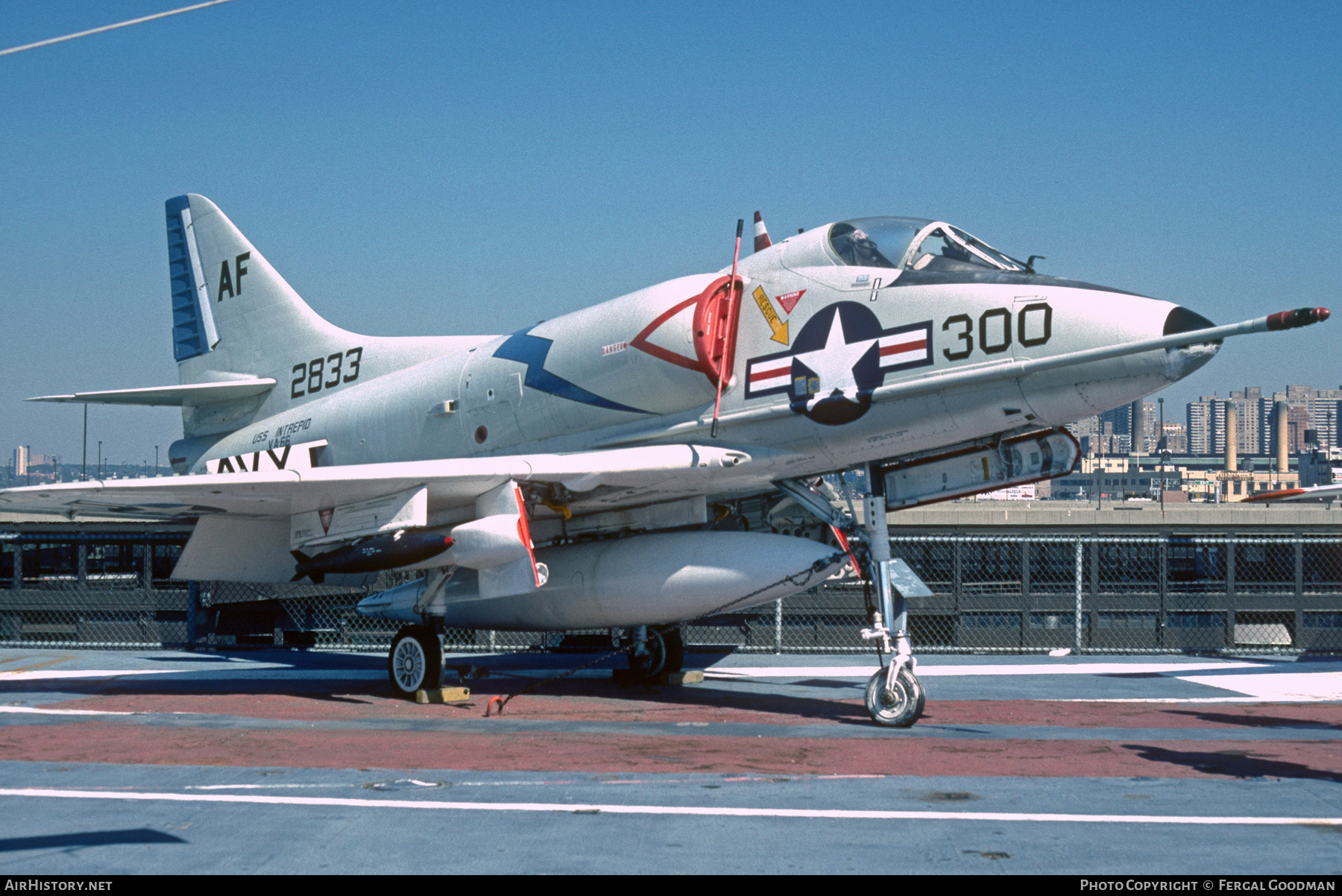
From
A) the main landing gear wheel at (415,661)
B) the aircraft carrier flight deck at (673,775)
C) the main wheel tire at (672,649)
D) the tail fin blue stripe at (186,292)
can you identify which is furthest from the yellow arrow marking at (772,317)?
the tail fin blue stripe at (186,292)

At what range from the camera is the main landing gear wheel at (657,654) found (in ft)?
43.6

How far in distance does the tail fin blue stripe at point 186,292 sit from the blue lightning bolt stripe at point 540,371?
6.20m

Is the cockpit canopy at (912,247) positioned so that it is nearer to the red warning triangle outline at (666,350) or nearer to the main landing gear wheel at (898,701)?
the red warning triangle outline at (666,350)

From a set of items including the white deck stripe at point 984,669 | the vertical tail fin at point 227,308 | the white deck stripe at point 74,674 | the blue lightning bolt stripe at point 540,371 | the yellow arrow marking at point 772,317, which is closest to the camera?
the yellow arrow marking at point 772,317

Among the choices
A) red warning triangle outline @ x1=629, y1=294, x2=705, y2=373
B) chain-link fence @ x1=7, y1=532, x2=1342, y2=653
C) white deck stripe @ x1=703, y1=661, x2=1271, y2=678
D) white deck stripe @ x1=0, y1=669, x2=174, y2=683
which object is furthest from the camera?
chain-link fence @ x1=7, y1=532, x2=1342, y2=653

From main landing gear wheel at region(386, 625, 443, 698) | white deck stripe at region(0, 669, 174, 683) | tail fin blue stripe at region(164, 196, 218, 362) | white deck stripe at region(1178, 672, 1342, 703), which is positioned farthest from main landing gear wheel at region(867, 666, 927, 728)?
tail fin blue stripe at region(164, 196, 218, 362)

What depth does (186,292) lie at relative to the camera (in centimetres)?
1716

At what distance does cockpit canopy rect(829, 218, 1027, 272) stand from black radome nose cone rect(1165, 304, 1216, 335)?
1.48 metres

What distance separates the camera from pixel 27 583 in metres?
16.9

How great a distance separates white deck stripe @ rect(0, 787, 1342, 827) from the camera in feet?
21.2

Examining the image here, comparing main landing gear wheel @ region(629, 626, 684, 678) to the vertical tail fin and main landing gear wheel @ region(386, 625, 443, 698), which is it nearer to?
main landing gear wheel @ region(386, 625, 443, 698)

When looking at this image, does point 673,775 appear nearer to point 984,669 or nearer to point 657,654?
point 657,654

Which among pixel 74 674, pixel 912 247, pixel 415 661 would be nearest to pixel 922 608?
pixel 912 247
